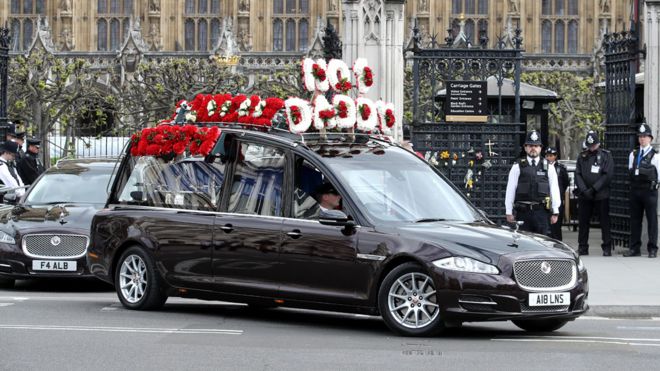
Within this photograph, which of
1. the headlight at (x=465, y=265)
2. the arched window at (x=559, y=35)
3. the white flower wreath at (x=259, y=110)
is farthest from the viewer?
the arched window at (x=559, y=35)

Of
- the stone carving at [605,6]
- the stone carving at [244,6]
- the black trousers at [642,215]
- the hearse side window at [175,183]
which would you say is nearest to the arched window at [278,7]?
the stone carving at [244,6]

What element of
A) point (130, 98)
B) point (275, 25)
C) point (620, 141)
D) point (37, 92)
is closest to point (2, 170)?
point (620, 141)

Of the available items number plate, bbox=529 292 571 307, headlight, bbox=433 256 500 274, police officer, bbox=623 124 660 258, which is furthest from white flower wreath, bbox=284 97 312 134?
police officer, bbox=623 124 660 258

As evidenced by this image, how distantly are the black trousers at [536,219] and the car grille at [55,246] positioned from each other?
526 cm

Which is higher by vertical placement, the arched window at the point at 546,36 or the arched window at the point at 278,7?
the arched window at the point at 278,7

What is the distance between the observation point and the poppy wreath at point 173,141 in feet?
44.2

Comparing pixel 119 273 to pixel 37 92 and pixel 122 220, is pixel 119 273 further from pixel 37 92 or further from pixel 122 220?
pixel 37 92

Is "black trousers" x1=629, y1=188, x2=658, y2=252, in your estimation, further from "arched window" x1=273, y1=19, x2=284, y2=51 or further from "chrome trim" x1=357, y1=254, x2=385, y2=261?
"arched window" x1=273, y1=19, x2=284, y2=51

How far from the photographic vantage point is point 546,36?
6812 cm

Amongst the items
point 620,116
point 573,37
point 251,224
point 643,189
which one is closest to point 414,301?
point 251,224

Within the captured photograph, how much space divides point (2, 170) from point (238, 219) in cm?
874

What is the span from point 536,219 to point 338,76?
5299 millimetres

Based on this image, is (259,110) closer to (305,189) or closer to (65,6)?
(305,189)

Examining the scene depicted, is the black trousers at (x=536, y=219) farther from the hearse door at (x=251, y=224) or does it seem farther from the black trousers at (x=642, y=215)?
the hearse door at (x=251, y=224)
